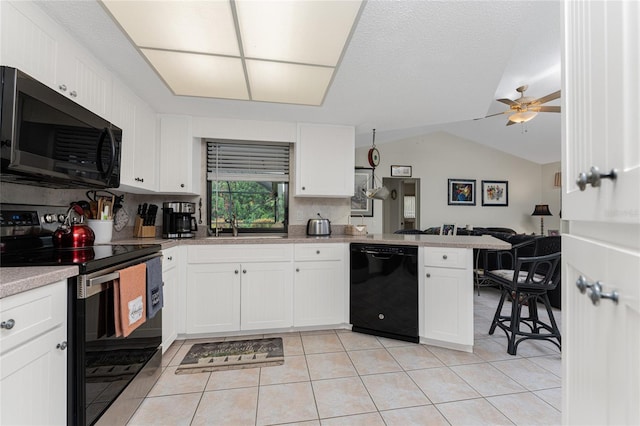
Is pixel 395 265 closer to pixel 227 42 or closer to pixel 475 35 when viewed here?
pixel 475 35

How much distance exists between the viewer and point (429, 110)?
273 cm

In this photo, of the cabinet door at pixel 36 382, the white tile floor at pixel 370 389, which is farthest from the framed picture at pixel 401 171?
the cabinet door at pixel 36 382

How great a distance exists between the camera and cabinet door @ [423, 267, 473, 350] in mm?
2322

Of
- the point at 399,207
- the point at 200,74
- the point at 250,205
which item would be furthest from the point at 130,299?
the point at 399,207

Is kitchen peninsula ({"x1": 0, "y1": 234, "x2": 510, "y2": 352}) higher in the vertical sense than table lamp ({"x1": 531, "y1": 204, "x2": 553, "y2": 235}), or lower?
lower

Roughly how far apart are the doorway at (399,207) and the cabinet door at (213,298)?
5.06 metres

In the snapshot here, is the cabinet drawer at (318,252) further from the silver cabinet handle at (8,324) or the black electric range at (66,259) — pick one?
the silver cabinet handle at (8,324)

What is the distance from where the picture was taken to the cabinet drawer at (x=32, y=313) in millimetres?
825

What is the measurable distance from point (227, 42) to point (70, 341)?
5.47ft

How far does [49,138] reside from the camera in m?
1.31

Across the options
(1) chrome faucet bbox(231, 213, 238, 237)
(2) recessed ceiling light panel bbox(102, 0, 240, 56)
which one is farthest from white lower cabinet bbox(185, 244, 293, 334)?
(2) recessed ceiling light panel bbox(102, 0, 240, 56)

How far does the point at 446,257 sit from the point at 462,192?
482 centimetres

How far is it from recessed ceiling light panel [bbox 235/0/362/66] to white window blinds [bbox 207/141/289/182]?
1505 mm

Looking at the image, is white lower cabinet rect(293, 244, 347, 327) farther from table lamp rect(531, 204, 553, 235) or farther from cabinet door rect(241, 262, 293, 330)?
table lamp rect(531, 204, 553, 235)
